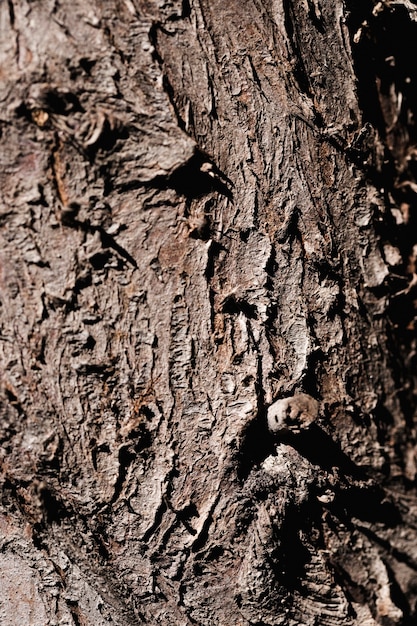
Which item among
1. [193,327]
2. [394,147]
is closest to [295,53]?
[394,147]

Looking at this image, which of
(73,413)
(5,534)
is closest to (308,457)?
(73,413)

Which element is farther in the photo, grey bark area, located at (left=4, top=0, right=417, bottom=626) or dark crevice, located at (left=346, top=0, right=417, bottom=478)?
dark crevice, located at (left=346, top=0, right=417, bottom=478)

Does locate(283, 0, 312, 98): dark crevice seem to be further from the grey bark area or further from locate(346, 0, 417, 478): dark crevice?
locate(346, 0, 417, 478): dark crevice

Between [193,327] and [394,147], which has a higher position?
[394,147]

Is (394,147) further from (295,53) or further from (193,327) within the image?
(193,327)

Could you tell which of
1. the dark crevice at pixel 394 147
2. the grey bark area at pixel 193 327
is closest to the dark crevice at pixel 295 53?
the grey bark area at pixel 193 327

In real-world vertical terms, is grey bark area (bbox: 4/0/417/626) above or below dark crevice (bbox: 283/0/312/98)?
below

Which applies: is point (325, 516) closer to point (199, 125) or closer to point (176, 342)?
→ point (176, 342)

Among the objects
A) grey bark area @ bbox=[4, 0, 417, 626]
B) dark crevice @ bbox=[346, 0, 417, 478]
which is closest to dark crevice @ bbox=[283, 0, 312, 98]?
grey bark area @ bbox=[4, 0, 417, 626]
